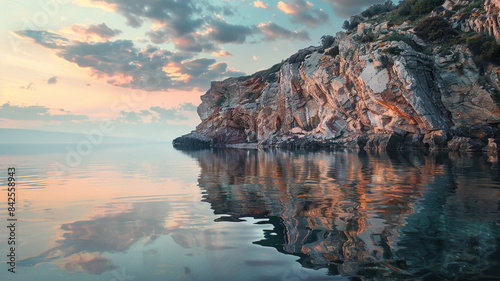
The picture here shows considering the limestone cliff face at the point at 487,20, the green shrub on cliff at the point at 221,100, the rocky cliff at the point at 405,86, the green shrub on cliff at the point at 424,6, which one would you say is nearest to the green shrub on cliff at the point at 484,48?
the rocky cliff at the point at 405,86

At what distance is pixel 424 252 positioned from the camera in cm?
413

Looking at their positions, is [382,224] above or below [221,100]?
below

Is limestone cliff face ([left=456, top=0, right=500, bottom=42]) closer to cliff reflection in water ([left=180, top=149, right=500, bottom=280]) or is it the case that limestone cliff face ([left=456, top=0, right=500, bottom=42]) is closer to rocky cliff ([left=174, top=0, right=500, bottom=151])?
rocky cliff ([left=174, top=0, right=500, bottom=151])

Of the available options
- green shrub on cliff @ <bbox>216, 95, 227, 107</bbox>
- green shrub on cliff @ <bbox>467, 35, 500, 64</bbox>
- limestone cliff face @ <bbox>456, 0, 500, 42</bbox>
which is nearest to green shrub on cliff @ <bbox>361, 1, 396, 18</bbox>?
limestone cliff face @ <bbox>456, 0, 500, 42</bbox>

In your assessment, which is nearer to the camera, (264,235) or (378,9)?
(264,235)

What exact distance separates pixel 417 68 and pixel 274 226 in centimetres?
4039

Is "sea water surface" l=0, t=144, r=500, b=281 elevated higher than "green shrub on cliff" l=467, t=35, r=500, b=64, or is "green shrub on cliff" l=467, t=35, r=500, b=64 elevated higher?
"green shrub on cliff" l=467, t=35, r=500, b=64

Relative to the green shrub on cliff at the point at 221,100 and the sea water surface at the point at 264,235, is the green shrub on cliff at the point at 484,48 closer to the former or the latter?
the sea water surface at the point at 264,235

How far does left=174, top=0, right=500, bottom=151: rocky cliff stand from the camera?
1315 inches

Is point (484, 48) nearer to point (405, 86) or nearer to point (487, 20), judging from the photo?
point (487, 20)

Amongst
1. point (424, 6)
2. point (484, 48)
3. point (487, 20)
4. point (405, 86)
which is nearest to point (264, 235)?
point (405, 86)

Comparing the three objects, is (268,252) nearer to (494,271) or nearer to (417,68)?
(494,271)

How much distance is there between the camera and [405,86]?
36438 mm

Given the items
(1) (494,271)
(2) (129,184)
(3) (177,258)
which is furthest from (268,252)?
(2) (129,184)
